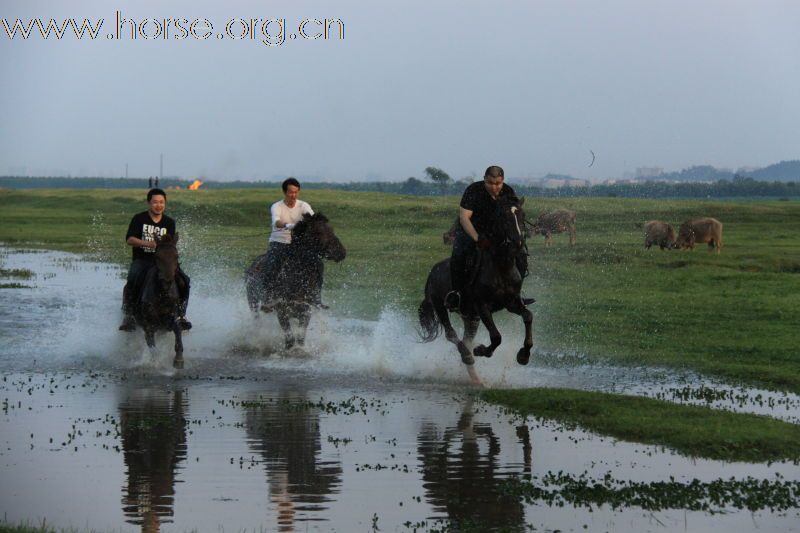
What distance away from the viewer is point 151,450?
11008 mm

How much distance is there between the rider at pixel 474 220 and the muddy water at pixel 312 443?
1485 mm

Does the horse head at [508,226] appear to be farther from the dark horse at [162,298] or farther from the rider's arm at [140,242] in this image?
the rider's arm at [140,242]

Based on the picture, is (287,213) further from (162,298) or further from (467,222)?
(467,222)

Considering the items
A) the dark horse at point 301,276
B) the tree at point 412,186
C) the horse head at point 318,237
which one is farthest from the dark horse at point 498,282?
the tree at point 412,186

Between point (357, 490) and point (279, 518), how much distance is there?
1.04m

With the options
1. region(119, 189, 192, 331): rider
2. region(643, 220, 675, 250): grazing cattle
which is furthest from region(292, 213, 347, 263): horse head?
region(643, 220, 675, 250): grazing cattle

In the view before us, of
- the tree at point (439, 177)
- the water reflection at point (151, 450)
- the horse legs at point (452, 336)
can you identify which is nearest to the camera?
the water reflection at point (151, 450)

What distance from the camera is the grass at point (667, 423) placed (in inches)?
442

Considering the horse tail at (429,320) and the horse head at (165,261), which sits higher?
the horse head at (165,261)

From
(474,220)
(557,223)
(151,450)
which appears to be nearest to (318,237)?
(474,220)

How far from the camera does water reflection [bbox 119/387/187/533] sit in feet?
29.2

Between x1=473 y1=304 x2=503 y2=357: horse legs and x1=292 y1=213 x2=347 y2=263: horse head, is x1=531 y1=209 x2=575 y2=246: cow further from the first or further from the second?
x1=473 y1=304 x2=503 y2=357: horse legs

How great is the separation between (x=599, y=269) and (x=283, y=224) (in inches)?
739

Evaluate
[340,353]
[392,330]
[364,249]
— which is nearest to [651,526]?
[340,353]
